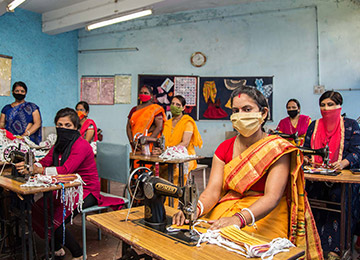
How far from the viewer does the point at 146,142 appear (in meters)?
3.90

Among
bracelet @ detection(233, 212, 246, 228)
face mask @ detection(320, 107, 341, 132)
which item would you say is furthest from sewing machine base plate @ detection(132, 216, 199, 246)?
face mask @ detection(320, 107, 341, 132)

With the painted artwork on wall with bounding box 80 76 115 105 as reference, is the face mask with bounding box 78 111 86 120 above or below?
below

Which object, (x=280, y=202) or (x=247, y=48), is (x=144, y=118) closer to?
(x=280, y=202)

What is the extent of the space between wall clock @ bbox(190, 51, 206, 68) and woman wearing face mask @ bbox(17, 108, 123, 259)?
16.7 feet

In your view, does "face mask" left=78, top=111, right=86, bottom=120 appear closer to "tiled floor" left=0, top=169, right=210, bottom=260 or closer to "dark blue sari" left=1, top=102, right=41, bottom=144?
"dark blue sari" left=1, top=102, right=41, bottom=144

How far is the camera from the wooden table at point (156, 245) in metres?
1.09

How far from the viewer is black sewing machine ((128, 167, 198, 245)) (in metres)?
1.35

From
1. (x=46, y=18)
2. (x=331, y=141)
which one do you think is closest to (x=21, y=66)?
(x=46, y=18)

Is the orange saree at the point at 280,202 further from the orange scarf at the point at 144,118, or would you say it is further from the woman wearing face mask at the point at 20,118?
the woman wearing face mask at the point at 20,118

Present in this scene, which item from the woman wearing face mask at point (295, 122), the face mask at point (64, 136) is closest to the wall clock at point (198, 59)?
the woman wearing face mask at point (295, 122)

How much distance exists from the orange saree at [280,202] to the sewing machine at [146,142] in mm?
2235

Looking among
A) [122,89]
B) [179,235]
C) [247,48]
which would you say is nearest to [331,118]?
[179,235]

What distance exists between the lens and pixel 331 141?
3119mm

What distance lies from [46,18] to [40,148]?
14.3ft
